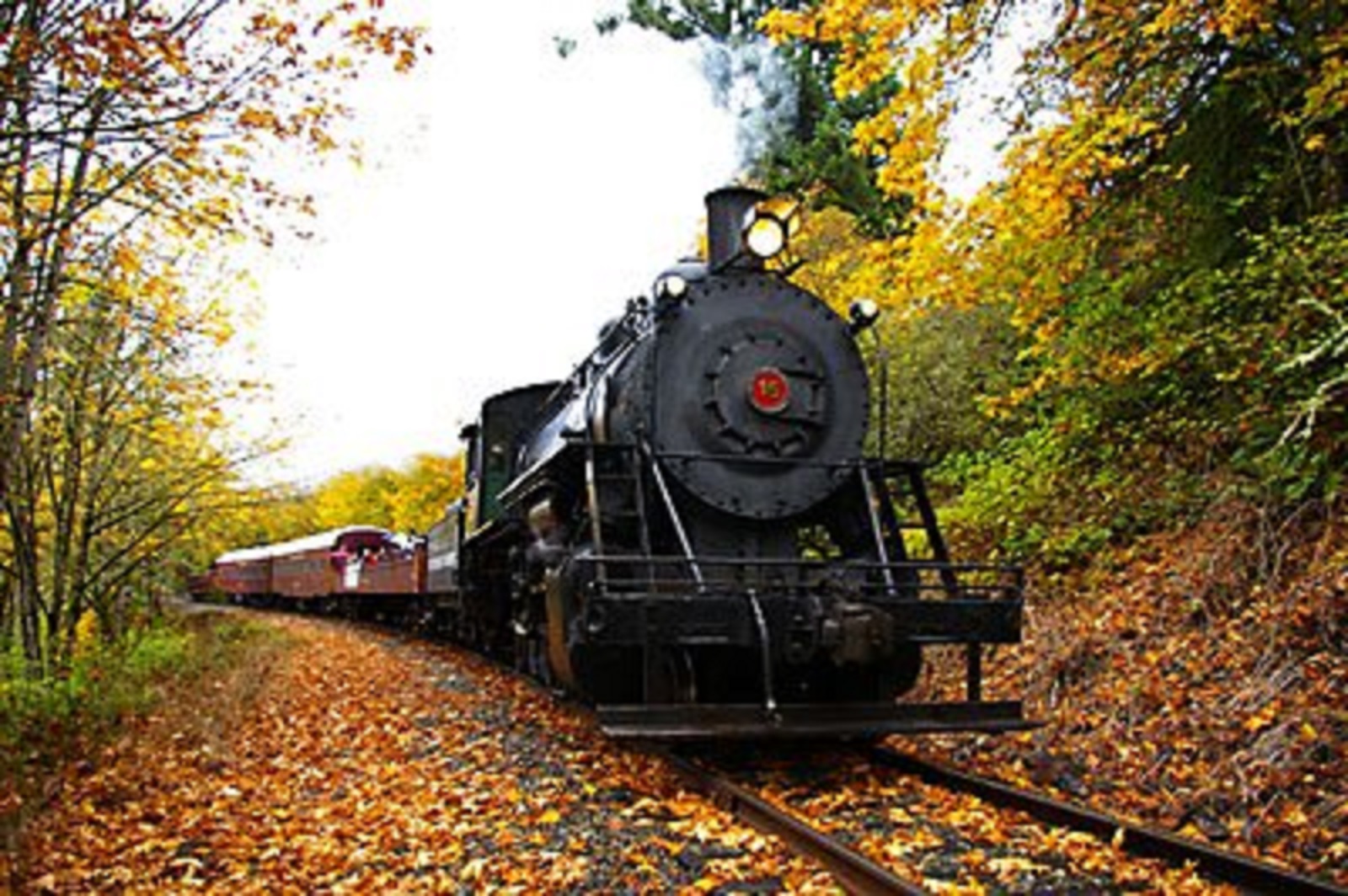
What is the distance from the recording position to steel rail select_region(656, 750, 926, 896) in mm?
4105

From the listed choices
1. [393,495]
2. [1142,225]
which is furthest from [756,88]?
[393,495]

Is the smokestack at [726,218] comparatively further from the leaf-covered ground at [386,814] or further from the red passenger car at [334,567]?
the red passenger car at [334,567]

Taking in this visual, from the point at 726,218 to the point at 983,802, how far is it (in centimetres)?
416

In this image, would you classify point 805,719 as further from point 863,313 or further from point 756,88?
point 756,88

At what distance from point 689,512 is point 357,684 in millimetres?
5772

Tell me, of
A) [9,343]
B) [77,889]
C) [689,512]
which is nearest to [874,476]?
[689,512]

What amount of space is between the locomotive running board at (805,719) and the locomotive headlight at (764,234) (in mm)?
3012

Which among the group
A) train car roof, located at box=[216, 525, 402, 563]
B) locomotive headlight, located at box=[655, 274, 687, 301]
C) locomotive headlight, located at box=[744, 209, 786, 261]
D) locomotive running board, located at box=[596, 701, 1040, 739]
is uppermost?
Result: locomotive headlight, located at box=[744, 209, 786, 261]

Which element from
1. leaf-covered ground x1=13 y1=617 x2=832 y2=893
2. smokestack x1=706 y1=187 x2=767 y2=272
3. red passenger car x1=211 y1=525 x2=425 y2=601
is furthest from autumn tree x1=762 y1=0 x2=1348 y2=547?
red passenger car x1=211 y1=525 x2=425 y2=601

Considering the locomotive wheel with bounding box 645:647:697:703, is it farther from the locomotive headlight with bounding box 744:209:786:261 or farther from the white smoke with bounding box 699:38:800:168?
the white smoke with bounding box 699:38:800:168

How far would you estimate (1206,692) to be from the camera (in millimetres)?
6742

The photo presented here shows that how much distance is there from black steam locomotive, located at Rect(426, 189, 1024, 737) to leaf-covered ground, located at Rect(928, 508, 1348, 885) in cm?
73

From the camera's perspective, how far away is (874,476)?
24.8 ft

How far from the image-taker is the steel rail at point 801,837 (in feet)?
13.5
